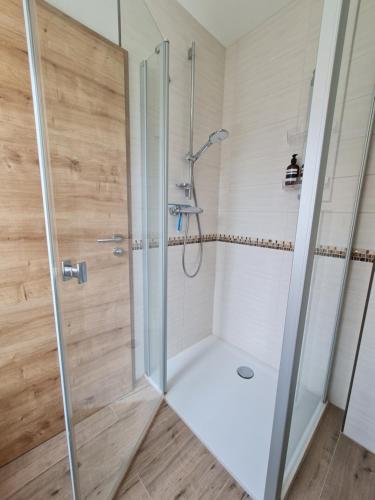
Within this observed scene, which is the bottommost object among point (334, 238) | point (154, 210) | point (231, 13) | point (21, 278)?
point (21, 278)

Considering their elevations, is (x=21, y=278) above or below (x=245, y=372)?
above

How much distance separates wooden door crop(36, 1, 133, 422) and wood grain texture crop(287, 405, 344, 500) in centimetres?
102

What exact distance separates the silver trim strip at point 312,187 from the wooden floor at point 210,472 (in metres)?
0.52

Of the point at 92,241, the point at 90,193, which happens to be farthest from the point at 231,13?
the point at 92,241

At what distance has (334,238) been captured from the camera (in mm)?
1011

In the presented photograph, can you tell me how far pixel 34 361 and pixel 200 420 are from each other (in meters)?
1.00

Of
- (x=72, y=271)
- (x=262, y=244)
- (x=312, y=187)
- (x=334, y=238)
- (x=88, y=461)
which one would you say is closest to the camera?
(x=312, y=187)

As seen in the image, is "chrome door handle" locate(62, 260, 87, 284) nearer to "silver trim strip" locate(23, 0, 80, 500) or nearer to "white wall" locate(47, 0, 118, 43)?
"silver trim strip" locate(23, 0, 80, 500)

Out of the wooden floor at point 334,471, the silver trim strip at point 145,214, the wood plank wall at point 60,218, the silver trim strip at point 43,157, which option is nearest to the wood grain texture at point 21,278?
the wood plank wall at point 60,218

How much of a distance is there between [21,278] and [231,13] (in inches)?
80.1

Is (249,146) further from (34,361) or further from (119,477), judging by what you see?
(119,477)

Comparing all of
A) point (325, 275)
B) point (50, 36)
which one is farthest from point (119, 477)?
point (50, 36)

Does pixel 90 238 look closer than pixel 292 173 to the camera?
Yes

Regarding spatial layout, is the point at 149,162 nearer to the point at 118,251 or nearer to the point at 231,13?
the point at 118,251
